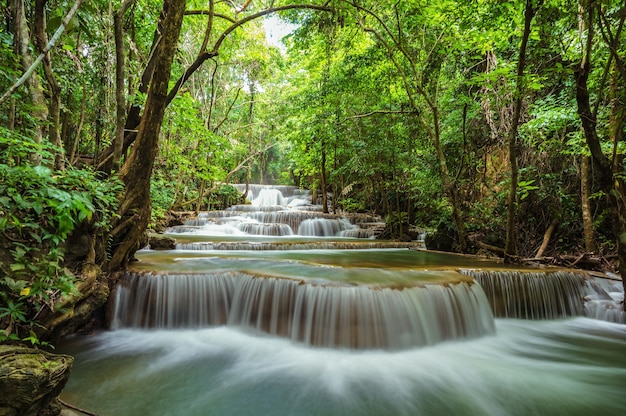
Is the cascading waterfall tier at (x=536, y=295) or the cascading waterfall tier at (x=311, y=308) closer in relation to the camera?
the cascading waterfall tier at (x=311, y=308)

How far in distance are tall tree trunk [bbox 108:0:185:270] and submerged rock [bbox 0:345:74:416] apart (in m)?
2.72

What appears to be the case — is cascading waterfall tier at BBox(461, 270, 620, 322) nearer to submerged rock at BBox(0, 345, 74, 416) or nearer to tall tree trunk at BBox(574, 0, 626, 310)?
tall tree trunk at BBox(574, 0, 626, 310)

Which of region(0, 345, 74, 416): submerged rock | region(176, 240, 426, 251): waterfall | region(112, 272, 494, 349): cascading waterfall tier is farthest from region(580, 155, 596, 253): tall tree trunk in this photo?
region(0, 345, 74, 416): submerged rock

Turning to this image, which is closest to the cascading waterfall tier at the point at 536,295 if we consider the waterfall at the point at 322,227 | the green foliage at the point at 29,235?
the green foliage at the point at 29,235

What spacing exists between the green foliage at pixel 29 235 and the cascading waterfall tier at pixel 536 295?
19.6 ft

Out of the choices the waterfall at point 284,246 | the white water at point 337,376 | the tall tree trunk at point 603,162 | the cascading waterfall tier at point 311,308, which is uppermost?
the tall tree trunk at point 603,162

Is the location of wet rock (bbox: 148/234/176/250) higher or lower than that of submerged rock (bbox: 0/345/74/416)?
higher

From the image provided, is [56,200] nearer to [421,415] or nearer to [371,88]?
[421,415]

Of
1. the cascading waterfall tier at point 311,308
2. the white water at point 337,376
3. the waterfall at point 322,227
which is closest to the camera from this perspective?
the white water at point 337,376

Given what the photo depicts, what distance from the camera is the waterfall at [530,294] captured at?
5547 millimetres

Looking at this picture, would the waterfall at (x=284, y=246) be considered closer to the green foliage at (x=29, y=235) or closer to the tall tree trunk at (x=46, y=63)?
the tall tree trunk at (x=46, y=63)

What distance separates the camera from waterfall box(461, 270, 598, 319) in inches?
218

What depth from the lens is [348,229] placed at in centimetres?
1371

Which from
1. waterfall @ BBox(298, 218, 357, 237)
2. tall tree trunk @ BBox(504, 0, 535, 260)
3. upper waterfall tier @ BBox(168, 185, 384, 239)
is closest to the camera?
tall tree trunk @ BBox(504, 0, 535, 260)
